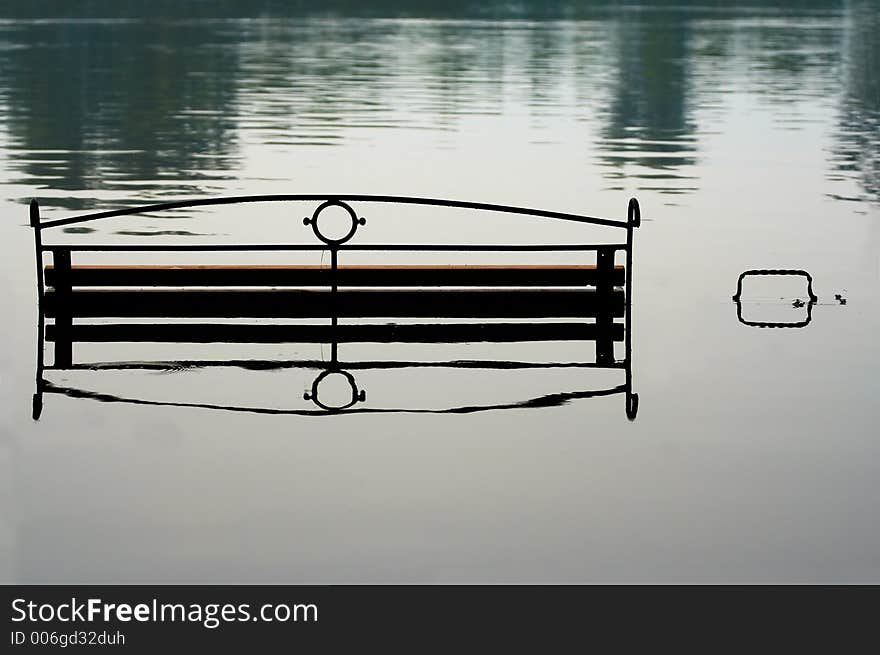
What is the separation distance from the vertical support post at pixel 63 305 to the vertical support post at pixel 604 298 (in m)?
4.22

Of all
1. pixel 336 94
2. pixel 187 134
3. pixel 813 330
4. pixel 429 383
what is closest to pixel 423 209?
pixel 813 330

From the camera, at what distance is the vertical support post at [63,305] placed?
15289 millimetres

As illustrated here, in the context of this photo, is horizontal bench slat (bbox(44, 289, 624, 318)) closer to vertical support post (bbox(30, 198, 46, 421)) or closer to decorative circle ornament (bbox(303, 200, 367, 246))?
vertical support post (bbox(30, 198, 46, 421))

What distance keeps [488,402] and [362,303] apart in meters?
2.51

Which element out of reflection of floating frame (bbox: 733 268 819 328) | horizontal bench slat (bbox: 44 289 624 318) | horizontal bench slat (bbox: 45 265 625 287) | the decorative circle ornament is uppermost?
the decorative circle ornament

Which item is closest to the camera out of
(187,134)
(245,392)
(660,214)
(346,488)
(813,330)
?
(346,488)

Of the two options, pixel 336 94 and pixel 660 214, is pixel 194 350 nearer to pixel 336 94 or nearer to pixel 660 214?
pixel 660 214

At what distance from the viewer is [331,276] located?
51.2 feet

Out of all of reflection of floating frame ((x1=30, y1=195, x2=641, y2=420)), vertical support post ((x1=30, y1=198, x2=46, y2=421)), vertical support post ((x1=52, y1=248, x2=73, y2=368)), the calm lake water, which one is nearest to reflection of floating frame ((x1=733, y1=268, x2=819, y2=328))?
the calm lake water

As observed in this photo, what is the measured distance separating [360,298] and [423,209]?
11034 mm

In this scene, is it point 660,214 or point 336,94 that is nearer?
point 660,214

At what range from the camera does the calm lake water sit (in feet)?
33.0

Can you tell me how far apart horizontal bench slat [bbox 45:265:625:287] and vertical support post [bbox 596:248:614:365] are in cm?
5

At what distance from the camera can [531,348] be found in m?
15.5
